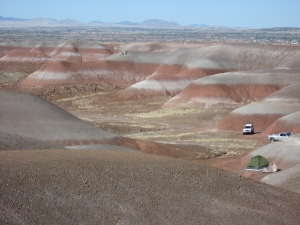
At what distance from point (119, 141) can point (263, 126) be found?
78.8 feet

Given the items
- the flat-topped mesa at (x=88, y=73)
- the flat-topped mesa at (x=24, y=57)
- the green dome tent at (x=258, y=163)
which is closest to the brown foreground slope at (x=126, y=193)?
the green dome tent at (x=258, y=163)

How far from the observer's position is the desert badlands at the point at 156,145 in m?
20.2

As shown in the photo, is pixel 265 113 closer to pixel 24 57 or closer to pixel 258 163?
pixel 258 163

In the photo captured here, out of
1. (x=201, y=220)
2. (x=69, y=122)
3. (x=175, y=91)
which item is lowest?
(x=175, y=91)

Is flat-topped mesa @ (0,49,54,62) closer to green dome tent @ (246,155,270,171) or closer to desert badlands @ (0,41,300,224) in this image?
desert badlands @ (0,41,300,224)

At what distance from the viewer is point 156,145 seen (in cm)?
5272

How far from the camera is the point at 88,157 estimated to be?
78.7 feet

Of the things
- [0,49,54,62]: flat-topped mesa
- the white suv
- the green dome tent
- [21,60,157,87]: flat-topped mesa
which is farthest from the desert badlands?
[0,49,54,62]: flat-topped mesa

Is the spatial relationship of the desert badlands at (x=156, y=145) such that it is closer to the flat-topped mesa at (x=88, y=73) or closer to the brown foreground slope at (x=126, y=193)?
the brown foreground slope at (x=126, y=193)

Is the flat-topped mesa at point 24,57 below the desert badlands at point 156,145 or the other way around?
below

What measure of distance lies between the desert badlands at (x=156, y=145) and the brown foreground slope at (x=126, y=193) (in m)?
0.04

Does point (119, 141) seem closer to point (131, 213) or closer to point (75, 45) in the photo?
point (131, 213)

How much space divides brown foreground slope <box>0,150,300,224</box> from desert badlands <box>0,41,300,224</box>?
0.13 ft

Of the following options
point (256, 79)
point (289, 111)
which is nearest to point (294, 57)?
point (256, 79)
